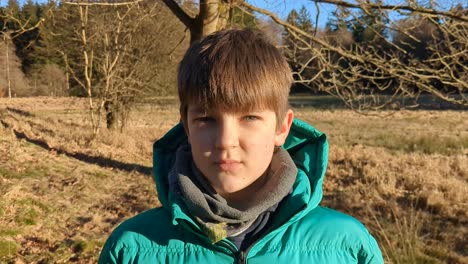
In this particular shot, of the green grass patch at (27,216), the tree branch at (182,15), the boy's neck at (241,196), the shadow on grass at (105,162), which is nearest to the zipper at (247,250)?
the boy's neck at (241,196)

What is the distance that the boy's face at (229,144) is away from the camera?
150 cm

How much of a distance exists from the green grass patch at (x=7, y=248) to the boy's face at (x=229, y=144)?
3605mm

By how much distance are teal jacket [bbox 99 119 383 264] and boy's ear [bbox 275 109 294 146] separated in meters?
0.16

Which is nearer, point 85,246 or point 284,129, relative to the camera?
Answer: point 284,129

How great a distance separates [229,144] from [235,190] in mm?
173

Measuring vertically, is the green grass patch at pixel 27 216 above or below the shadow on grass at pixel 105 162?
above

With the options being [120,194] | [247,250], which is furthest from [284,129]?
[120,194]

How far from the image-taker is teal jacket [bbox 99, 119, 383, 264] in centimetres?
156

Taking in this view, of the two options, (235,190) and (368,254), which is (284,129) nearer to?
(235,190)

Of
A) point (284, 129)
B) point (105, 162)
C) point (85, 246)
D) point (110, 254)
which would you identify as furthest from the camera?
point (105, 162)

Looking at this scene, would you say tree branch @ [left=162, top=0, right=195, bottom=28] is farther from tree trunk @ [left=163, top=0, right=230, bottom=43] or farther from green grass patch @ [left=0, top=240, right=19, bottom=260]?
green grass patch @ [left=0, top=240, right=19, bottom=260]

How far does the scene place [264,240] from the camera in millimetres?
1571

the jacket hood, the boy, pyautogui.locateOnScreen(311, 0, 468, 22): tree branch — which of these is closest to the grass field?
pyautogui.locateOnScreen(311, 0, 468, 22): tree branch

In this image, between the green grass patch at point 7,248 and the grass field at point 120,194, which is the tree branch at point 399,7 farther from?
the green grass patch at point 7,248
